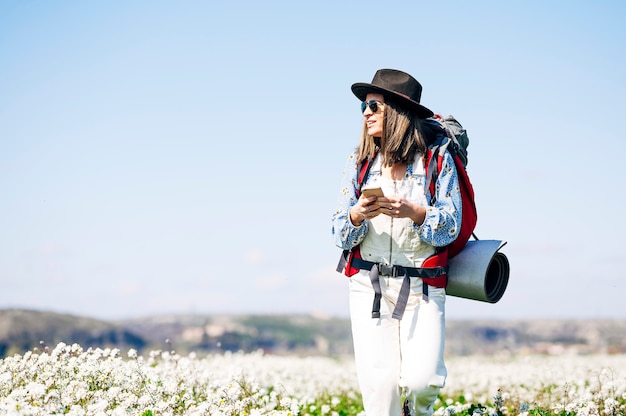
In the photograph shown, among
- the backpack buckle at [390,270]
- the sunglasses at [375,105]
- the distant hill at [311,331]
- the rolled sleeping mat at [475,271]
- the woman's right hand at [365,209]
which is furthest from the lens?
the distant hill at [311,331]

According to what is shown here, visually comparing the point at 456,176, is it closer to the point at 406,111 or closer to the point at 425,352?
the point at 406,111

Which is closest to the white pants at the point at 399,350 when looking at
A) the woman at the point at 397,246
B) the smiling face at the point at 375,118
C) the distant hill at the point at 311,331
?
the woman at the point at 397,246

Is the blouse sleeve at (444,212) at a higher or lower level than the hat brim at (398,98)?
lower

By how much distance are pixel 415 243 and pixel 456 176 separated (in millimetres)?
600

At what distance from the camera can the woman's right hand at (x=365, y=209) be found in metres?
5.09

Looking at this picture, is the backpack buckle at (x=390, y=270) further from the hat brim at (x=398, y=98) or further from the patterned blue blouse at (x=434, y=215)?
the hat brim at (x=398, y=98)

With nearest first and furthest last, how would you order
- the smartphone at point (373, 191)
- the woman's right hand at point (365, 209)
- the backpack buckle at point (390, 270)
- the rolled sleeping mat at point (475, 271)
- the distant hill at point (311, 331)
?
1. the smartphone at point (373, 191)
2. the woman's right hand at point (365, 209)
3. the backpack buckle at point (390, 270)
4. the rolled sleeping mat at point (475, 271)
5. the distant hill at point (311, 331)

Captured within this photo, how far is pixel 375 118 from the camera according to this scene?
5617 mm

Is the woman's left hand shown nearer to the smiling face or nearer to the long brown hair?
the long brown hair

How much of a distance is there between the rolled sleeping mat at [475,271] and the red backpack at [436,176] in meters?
0.09

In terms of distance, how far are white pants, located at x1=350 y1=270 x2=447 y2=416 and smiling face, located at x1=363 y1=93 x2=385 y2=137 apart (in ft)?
3.73

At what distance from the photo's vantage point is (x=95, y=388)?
621 cm

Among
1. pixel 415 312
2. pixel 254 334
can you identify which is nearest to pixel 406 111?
pixel 415 312

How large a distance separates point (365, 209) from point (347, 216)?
316 millimetres
